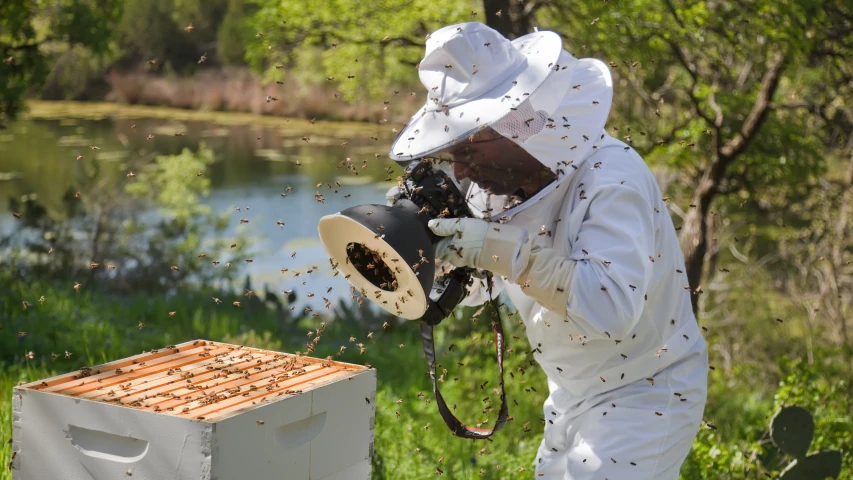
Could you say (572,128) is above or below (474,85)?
below

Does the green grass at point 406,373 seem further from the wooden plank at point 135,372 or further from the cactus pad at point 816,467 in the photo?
the wooden plank at point 135,372

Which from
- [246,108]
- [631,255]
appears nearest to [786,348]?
[246,108]

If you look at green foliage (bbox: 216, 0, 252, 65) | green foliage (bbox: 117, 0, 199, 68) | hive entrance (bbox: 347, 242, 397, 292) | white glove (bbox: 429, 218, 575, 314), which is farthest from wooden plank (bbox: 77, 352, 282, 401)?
green foliage (bbox: 216, 0, 252, 65)

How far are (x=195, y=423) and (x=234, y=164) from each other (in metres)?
8.12

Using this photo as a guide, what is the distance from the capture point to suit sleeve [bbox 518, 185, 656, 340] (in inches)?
77.0

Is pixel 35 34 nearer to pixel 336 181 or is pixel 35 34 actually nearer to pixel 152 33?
pixel 152 33

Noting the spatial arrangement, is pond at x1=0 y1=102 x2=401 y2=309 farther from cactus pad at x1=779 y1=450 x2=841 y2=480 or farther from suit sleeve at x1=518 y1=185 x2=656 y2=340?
suit sleeve at x1=518 y1=185 x2=656 y2=340

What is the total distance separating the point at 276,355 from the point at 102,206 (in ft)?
17.7

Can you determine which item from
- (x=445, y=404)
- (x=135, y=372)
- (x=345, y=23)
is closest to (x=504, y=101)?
(x=445, y=404)

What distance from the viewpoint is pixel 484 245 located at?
2033mm

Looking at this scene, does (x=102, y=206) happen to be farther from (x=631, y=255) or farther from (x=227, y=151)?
(x=631, y=255)

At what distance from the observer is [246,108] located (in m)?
9.61

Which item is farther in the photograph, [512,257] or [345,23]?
[345,23]

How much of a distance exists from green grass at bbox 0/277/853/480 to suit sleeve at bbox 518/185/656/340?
1.02 metres
